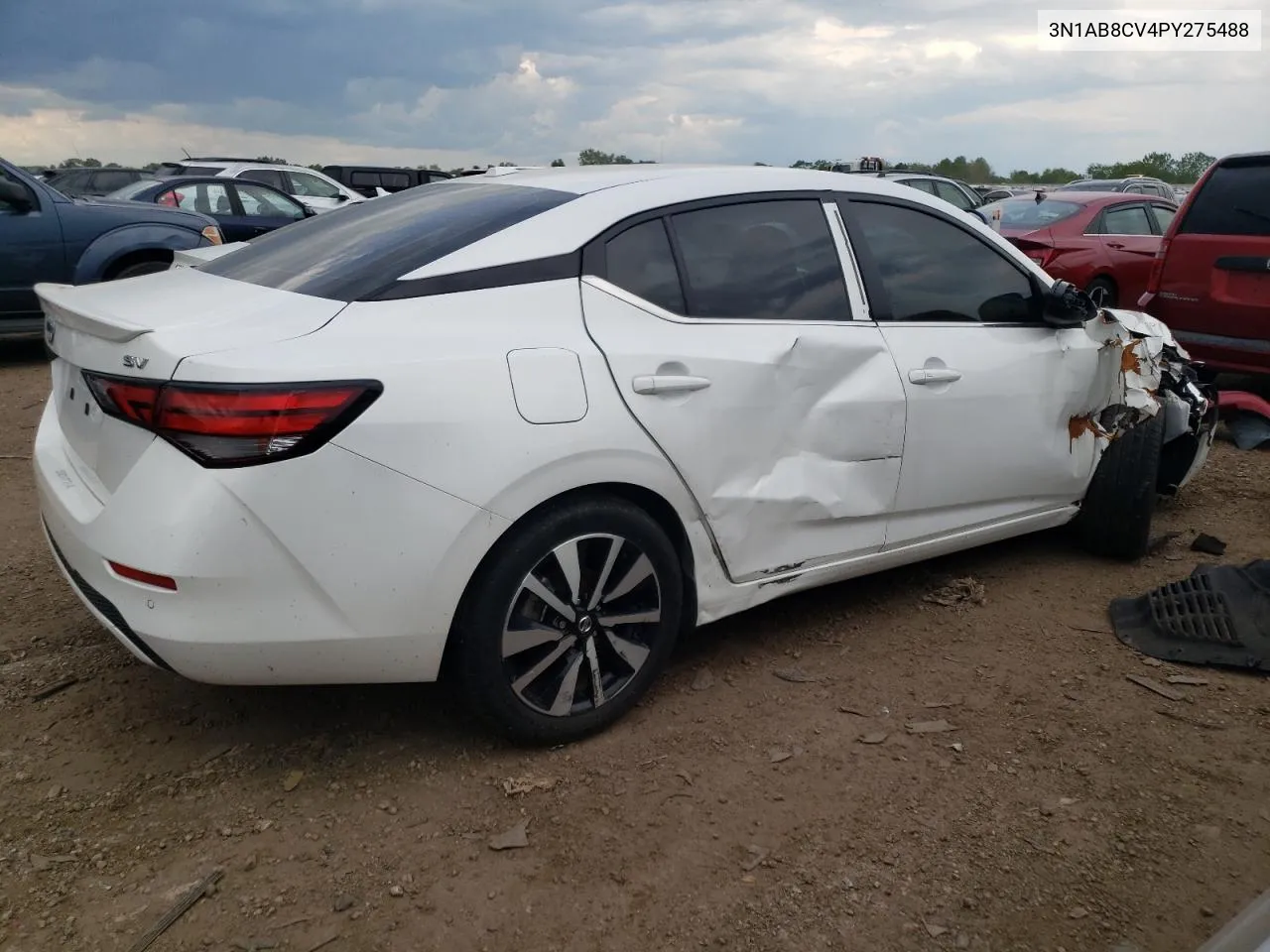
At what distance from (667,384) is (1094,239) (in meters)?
8.74

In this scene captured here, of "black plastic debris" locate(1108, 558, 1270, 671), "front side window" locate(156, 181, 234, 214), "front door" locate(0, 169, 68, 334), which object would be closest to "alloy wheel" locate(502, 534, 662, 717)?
"black plastic debris" locate(1108, 558, 1270, 671)

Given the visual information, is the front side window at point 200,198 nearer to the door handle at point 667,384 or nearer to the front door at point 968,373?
the front door at point 968,373

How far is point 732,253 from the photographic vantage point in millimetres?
3229

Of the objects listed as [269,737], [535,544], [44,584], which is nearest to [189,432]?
[535,544]

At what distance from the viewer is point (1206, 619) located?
368 cm

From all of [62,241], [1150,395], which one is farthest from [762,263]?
[62,241]

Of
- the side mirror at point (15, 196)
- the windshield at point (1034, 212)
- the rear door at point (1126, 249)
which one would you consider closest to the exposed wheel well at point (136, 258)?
the side mirror at point (15, 196)

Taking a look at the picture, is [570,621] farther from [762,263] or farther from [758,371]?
[762,263]

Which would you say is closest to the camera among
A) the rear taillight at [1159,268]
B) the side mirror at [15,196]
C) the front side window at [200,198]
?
the rear taillight at [1159,268]

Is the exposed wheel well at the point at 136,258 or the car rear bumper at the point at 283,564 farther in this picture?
the exposed wheel well at the point at 136,258

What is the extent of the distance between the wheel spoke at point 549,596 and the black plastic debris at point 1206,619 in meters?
2.12

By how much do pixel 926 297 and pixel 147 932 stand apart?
117 inches

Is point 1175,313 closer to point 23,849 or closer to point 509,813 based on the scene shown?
point 509,813

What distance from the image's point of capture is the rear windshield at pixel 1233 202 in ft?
21.6
